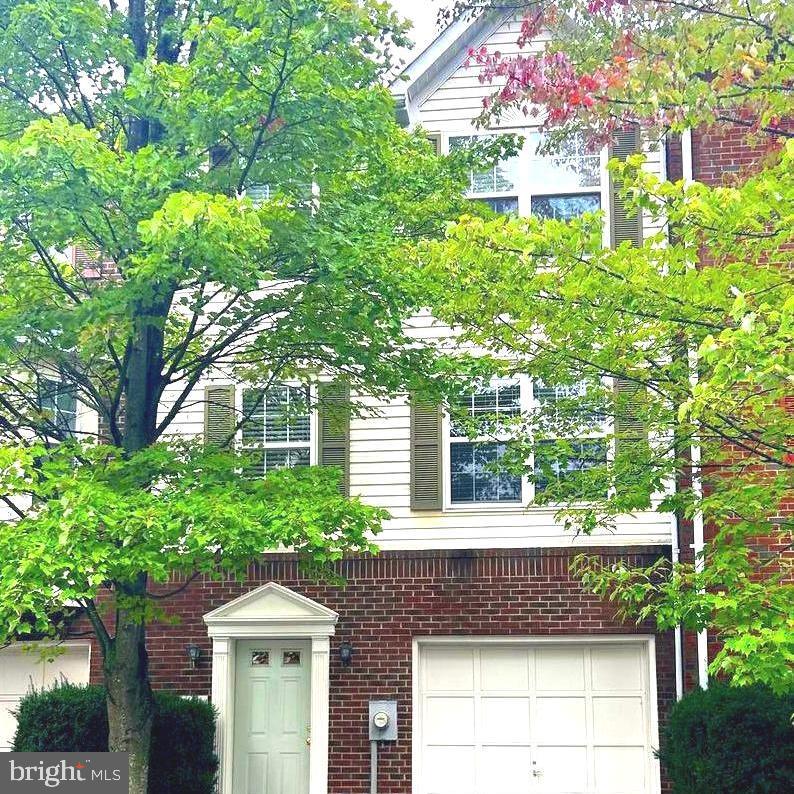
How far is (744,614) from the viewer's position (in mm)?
6898

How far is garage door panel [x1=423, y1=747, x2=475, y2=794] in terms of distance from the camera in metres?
12.2

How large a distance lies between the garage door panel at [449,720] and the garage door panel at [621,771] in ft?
4.80

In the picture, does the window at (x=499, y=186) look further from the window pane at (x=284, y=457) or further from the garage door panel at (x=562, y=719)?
the garage door panel at (x=562, y=719)

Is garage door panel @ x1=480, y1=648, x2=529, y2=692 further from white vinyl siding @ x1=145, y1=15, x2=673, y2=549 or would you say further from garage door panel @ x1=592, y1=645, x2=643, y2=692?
white vinyl siding @ x1=145, y1=15, x2=673, y2=549

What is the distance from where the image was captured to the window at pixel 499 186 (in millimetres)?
13164

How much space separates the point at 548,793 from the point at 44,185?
842 centimetres

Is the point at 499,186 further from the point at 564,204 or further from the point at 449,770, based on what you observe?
the point at 449,770

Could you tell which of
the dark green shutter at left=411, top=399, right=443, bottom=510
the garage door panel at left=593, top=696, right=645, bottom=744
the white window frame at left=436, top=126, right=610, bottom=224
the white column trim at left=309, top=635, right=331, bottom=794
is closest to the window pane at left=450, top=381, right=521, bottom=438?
the dark green shutter at left=411, top=399, right=443, bottom=510

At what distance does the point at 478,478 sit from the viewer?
12672mm

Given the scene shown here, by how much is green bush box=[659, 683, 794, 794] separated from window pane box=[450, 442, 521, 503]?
131 inches

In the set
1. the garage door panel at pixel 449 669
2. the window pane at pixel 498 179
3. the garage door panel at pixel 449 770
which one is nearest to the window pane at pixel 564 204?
the window pane at pixel 498 179

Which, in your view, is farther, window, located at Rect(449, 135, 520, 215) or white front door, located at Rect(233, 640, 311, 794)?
window, located at Rect(449, 135, 520, 215)

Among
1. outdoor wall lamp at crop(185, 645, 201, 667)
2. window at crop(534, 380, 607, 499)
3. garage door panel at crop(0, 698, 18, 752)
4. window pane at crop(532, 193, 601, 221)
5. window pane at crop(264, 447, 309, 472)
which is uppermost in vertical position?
window pane at crop(532, 193, 601, 221)

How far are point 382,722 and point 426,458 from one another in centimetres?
300
